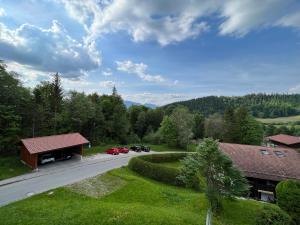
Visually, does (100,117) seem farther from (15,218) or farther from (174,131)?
(15,218)

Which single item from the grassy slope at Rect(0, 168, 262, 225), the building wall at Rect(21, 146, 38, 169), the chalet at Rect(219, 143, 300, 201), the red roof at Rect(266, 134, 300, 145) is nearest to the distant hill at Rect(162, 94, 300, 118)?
the red roof at Rect(266, 134, 300, 145)

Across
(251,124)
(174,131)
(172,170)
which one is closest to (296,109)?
(251,124)

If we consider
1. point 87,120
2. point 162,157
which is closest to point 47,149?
point 87,120

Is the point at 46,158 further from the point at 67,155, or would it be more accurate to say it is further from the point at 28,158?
the point at 67,155

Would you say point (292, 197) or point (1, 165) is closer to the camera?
point (292, 197)

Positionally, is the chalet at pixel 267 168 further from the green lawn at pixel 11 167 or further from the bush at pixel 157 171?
the green lawn at pixel 11 167

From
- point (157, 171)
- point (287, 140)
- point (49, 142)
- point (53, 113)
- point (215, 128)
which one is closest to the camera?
point (157, 171)
